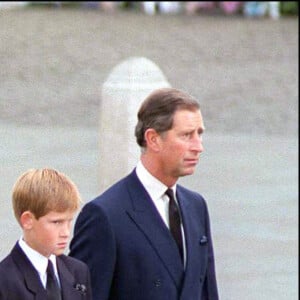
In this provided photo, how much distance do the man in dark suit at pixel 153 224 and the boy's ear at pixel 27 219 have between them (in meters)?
0.47

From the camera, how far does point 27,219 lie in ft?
13.0

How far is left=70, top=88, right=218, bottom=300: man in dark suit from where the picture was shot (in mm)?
4383

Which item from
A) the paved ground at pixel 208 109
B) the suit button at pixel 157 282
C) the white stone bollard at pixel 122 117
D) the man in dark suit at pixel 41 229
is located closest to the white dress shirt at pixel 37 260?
the man in dark suit at pixel 41 229

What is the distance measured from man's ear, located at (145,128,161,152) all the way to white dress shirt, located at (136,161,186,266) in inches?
3.9

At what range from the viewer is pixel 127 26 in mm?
28156

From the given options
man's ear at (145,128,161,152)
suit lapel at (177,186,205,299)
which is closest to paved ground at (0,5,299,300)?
suit lapel at (177,186,205,299)

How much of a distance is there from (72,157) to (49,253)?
9.68 meters

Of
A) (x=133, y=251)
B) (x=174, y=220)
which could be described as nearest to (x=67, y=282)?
(x=133, y=251)

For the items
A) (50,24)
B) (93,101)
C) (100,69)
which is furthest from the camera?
(50,24)

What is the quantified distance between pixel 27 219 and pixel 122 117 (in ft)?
14.3

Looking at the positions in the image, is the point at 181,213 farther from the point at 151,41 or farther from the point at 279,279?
the point at 151,41

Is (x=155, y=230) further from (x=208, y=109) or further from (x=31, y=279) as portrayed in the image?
(x=208, y=109)

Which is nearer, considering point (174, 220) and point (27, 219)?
point (27, 219)

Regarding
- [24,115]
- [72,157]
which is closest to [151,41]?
[24,115]
